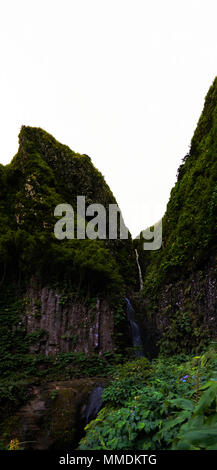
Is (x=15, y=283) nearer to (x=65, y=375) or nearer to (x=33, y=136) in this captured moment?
(x=65, y=375)

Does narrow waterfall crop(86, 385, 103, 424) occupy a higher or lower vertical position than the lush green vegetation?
lower

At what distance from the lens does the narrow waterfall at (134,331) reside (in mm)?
10831

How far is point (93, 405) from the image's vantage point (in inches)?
278

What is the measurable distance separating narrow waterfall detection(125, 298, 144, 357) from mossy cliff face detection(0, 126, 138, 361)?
90cm

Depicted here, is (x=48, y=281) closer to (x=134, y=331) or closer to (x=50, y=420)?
(x=134, y=331)

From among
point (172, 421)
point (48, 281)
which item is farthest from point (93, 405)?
point (172, 421)

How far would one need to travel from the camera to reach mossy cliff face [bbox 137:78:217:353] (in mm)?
8281

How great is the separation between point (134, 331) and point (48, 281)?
14.4 feet

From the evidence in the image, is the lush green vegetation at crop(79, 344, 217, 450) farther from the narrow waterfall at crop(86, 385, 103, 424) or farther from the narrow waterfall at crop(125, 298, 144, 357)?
the narrow waterfall at crop(125, 298, 144, 357)

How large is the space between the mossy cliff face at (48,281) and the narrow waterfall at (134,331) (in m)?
0.90

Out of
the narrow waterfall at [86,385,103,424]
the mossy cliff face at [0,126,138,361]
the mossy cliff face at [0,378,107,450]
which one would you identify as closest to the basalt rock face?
the mossy cliff face at [0,126,138,361]

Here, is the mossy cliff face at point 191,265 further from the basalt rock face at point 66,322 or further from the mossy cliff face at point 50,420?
the mossy cliff face at point 50,420

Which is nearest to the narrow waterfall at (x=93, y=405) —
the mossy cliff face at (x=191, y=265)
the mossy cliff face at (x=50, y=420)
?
the mossy cliff face at (x=50, y=420)

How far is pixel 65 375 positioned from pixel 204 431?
29.5 feet
